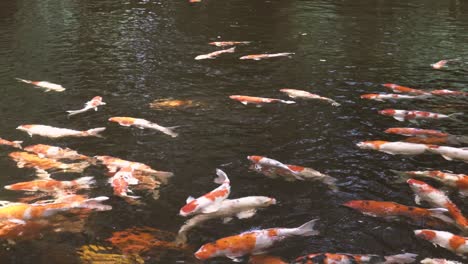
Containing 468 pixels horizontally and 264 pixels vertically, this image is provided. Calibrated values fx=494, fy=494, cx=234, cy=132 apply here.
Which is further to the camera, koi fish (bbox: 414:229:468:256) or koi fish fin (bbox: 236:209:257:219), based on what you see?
koi fish fin (bbox: 236:209:257:219)

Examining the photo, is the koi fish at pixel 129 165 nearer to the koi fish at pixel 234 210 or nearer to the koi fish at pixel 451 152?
the koi fish at pixel 234 210

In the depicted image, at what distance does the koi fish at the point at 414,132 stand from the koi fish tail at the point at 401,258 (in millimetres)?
4019

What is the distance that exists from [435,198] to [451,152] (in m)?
1.85

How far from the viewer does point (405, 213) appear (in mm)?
7250

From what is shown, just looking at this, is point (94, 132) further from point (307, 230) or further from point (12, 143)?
point (307, 230)

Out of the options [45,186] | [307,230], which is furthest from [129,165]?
[307,230]

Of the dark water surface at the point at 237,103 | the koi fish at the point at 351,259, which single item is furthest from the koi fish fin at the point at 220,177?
the koi fish at the point at 351,259

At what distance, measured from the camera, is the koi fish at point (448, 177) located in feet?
26.1

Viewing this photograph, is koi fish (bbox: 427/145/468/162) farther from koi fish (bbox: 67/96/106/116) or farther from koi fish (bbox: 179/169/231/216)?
koi fish (bbox: 67/96/106/116)

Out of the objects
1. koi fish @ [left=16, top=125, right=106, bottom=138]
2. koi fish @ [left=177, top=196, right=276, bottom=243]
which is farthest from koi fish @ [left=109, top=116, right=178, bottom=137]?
koi fish @ [left=177, top=196, right=276, bottom=243]

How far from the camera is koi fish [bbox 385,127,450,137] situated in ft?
32.2

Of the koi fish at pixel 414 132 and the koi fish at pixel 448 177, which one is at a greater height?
the koi fish at pixel 414 132

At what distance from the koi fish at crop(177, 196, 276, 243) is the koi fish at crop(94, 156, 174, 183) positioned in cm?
148

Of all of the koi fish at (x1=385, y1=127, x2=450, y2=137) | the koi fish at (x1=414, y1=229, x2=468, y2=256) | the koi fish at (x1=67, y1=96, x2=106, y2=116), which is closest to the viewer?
the koi fish at (x1=414, y1=229, x2=468, y2=256)
